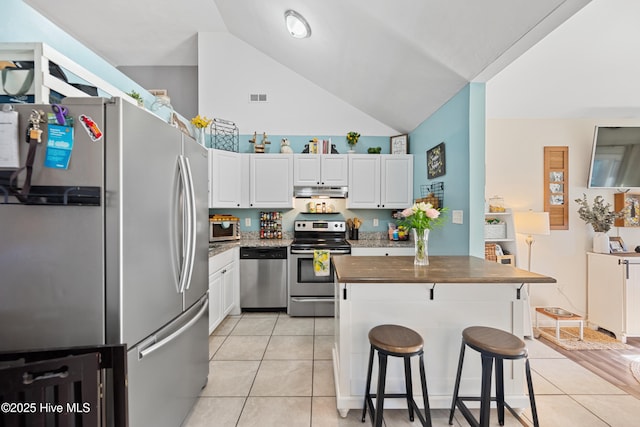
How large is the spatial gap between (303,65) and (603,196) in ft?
14.2

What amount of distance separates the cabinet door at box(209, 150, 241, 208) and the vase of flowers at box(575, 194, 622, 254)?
14.8ft

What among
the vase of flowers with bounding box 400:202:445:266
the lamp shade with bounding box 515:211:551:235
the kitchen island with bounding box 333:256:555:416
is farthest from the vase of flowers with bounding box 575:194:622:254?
the vase of flowers with bounding box 400:202:445:266

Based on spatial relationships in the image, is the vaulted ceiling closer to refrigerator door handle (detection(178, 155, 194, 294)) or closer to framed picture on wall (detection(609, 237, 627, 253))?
refrigerator door handle (detection(178, 155, 194, 294))

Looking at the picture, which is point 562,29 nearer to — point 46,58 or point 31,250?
point 46,58

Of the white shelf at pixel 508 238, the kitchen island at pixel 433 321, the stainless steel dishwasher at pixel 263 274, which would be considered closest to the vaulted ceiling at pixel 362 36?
the white shelf at pixel 508 238

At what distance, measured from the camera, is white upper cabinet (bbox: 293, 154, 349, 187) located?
3836mm

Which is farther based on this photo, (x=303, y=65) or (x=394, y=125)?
(x=394, y=125)

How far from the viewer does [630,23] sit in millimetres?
2107

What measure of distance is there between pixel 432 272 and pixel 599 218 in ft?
9.83

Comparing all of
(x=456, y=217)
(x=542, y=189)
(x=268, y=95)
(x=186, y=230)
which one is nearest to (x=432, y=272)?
(x=456, y=217)

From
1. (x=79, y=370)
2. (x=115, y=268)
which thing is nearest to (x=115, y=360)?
(x=79, y=370)

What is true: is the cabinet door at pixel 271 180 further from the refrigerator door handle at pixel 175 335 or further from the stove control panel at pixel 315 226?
the refrigerator door handle at pixel 175 335

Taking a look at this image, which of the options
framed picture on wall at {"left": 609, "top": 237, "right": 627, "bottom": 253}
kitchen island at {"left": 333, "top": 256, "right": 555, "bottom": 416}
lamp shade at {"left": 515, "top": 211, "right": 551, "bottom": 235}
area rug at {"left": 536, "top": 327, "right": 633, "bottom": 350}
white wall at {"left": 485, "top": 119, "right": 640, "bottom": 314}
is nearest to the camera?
kitchen island at {"left": 333, "top": 256, "right": 555, "bottom": 416}

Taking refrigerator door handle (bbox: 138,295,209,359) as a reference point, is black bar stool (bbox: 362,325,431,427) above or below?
below
